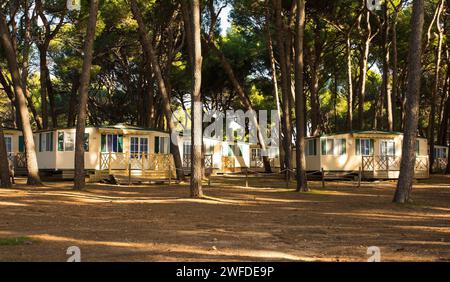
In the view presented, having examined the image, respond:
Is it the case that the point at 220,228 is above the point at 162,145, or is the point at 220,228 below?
below

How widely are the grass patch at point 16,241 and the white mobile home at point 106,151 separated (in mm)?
18820

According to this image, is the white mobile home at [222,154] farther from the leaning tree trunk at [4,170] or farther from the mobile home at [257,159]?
the leaning tree trunk at [4,170]

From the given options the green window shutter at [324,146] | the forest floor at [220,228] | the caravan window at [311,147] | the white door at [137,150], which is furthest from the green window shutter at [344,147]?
the forest floor at [220,228]

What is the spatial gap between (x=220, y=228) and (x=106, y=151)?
18.8 m

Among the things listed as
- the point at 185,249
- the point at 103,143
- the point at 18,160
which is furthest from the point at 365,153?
the point at 185,249

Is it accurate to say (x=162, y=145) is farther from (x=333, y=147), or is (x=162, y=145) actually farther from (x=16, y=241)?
(x=16, y=241)

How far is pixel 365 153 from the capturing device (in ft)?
99.3

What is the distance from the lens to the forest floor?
25.1 feet

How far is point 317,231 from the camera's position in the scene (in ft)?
33.4

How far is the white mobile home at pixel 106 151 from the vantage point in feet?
92.4

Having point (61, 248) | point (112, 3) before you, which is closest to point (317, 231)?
point (61, 248)

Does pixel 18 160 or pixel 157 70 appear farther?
pixel 18 160
